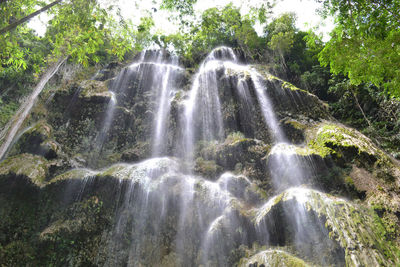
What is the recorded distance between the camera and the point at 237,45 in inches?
798

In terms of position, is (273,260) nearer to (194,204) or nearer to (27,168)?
(194,204)

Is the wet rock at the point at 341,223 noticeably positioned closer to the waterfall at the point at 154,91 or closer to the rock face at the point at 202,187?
the rock face at the point at 202,187

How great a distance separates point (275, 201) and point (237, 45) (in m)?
17.6

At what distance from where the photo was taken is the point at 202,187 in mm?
7719

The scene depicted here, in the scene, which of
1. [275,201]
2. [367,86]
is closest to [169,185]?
[275,201]

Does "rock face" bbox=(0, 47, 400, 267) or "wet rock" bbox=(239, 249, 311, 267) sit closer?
"wet rock" bbox=(239, 249, 311, 267)

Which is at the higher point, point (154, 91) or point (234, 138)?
point (154, 91)

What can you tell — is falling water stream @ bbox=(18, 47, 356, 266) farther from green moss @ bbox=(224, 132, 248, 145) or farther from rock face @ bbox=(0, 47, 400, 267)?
green moss @ bbox=(224, 132, 248, 145)

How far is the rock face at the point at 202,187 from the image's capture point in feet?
18.6

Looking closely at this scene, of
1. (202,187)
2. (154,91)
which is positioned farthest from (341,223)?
(154,91)

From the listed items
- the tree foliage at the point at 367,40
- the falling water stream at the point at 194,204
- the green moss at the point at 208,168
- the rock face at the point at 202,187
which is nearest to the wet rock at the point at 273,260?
the rock face at the point at 202,187

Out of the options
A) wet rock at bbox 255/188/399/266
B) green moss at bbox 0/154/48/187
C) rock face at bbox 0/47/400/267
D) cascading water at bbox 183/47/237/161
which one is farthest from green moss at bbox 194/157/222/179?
green moss at bbox 0/154/48/187

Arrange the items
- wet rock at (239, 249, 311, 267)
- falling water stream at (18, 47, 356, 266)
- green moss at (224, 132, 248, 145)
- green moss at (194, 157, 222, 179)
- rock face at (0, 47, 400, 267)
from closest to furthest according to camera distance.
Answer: wet rock at (239, 249, 311, 267)
rock face at (0, 47, 400, 267)
falling water stream at (18, 47, 356, 266)
green moss at (194, 157, 222, 179)
green moss at (224, 132, 248, 145)

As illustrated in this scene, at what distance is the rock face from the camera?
5.66 m
